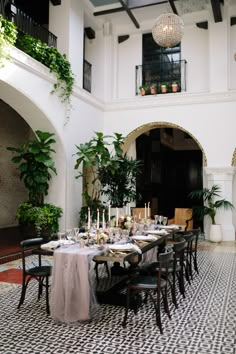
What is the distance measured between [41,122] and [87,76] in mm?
3068

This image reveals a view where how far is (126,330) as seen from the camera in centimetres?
337

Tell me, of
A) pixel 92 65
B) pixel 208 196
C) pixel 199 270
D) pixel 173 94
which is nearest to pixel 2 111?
pixel 92 65

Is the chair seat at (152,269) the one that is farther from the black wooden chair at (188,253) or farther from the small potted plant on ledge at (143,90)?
the small potted plant on ledge at (143,90)

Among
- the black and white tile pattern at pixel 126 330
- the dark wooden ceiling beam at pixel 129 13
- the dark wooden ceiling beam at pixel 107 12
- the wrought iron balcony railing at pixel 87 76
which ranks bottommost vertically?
the black and white tile pattern at pixel 126 330

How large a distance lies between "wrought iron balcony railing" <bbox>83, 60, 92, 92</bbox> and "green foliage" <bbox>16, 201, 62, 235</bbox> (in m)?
4.15

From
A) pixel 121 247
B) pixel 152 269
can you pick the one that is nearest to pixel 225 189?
pixel 152 269

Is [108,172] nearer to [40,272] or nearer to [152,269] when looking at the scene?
[152,269]

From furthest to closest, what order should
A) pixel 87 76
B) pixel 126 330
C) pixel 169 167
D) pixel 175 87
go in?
1. pixel 169 167
2. pixel 87 76
3. pixel 175 87
4. pixel 126 330

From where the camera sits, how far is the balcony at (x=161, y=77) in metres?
9.88

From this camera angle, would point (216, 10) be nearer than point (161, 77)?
Yes

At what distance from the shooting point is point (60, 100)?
7996mm

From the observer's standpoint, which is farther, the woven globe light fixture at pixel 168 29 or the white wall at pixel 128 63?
the white wall at pixel 128 63

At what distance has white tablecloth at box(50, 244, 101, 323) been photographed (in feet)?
11.5

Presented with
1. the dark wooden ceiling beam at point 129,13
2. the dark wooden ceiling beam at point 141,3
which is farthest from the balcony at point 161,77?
the dark wooden ceiling beam at point 141,3
